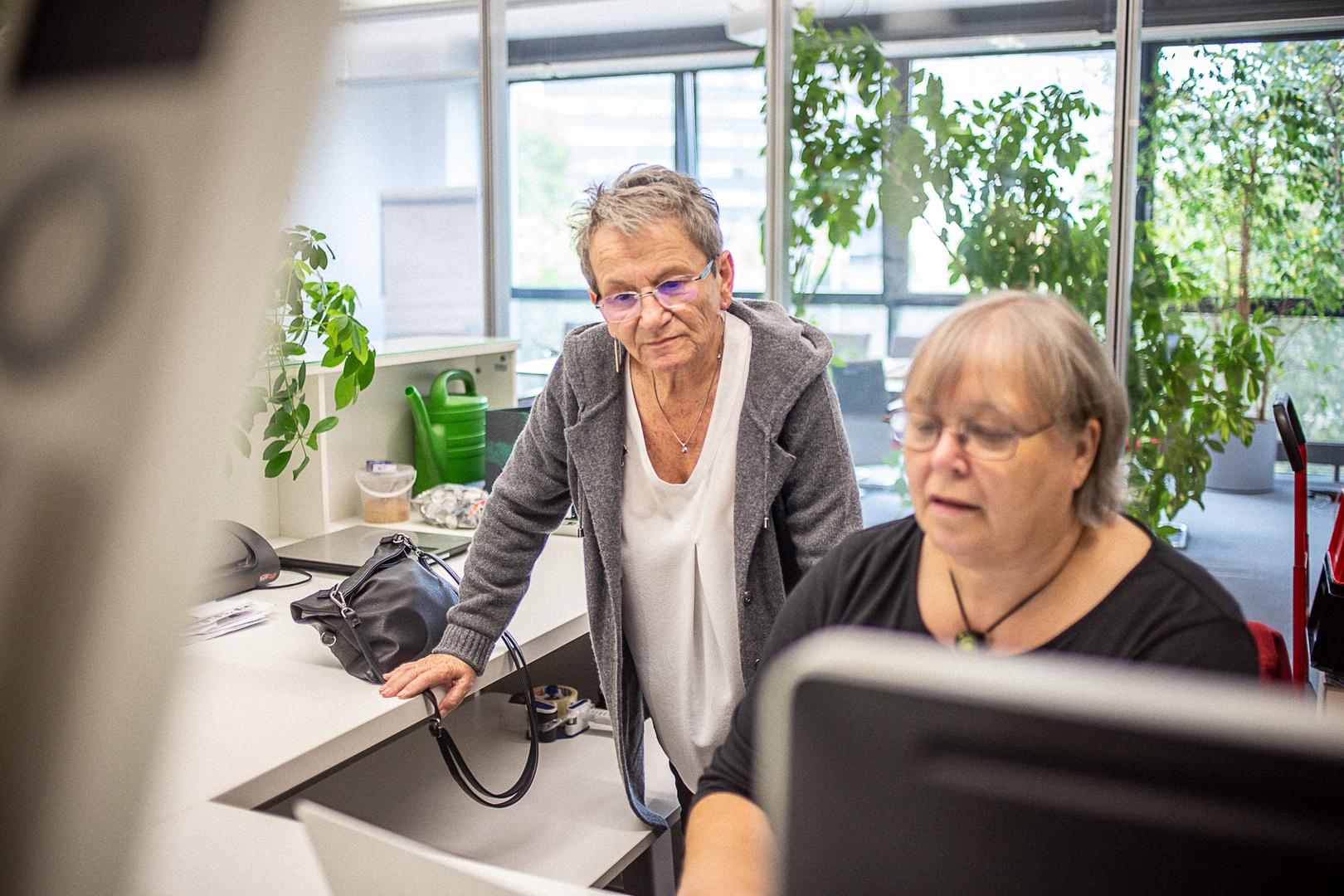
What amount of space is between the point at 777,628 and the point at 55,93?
38.5 inches

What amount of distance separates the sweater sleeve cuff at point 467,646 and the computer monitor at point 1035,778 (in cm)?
132

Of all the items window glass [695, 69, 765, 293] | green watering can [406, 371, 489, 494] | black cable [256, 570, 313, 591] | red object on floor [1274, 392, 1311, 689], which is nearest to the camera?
black cable [256, 570, 313, 591]

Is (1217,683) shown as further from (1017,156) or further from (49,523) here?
(1017,156)

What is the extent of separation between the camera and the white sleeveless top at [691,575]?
1552mm

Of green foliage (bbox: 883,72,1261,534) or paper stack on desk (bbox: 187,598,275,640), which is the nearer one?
paper stack on desk (bbox: 187,598,275,640)

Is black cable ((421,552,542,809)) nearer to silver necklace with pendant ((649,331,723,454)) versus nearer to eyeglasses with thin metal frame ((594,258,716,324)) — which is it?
silver necklace with pendant ((649,331,723,454))

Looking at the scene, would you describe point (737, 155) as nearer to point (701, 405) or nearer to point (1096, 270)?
point (1096, 270)

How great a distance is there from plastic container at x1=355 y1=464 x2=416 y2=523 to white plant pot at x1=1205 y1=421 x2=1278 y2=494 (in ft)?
8.17

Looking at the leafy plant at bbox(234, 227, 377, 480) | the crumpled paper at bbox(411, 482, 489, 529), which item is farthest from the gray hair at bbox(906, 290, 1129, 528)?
the crumpled paper at bbox(411, 482, 489, 529)

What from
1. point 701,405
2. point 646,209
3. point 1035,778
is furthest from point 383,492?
point 1035,778

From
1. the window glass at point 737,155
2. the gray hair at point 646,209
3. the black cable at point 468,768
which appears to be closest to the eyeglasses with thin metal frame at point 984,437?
the gray hair at point 646,209

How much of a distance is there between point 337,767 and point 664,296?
2.67 feet

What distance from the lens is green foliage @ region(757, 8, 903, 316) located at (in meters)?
3.63

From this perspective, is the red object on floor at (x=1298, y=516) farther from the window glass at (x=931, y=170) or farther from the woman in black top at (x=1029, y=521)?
the woman in black top at (x=1029, y=521)
